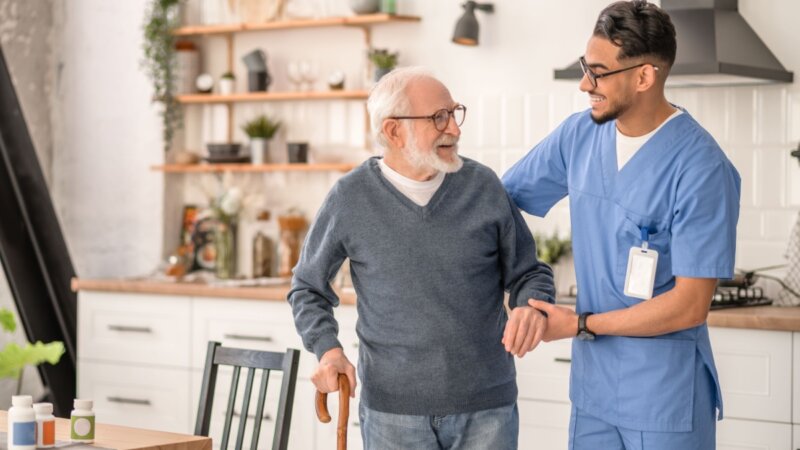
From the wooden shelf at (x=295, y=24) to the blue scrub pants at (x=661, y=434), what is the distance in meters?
2.75

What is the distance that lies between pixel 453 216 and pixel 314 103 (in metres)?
2.97

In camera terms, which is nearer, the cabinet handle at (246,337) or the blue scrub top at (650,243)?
the blue scrub top at (650,243)

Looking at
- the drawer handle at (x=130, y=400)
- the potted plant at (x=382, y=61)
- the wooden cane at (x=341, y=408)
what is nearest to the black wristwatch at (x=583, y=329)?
the wooden cane at (x=341, y=408)

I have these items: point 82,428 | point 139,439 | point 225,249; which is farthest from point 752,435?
point 225,249

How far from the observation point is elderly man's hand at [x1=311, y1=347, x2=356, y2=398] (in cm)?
245

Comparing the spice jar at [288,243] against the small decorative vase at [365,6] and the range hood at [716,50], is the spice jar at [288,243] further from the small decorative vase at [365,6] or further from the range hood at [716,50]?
the range hood at [716,50]

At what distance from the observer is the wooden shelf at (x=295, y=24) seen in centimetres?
509

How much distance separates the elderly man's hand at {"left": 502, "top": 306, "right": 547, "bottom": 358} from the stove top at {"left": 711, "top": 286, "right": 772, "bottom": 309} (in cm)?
177

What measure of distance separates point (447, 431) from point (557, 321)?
334 mm

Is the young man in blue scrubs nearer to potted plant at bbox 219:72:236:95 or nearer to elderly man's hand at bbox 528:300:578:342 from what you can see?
elderly man's hand at bbox 528:300:578:342

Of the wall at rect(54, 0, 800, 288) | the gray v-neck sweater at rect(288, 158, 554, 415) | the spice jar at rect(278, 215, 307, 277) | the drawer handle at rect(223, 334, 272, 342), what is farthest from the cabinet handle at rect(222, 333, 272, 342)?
the gray v-neck sweater at rect(288, 158, 554, 415)

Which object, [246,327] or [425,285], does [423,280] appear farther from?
[246,327]

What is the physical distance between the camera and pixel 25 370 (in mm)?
5734

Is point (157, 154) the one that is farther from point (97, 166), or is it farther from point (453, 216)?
point (453, 216)
